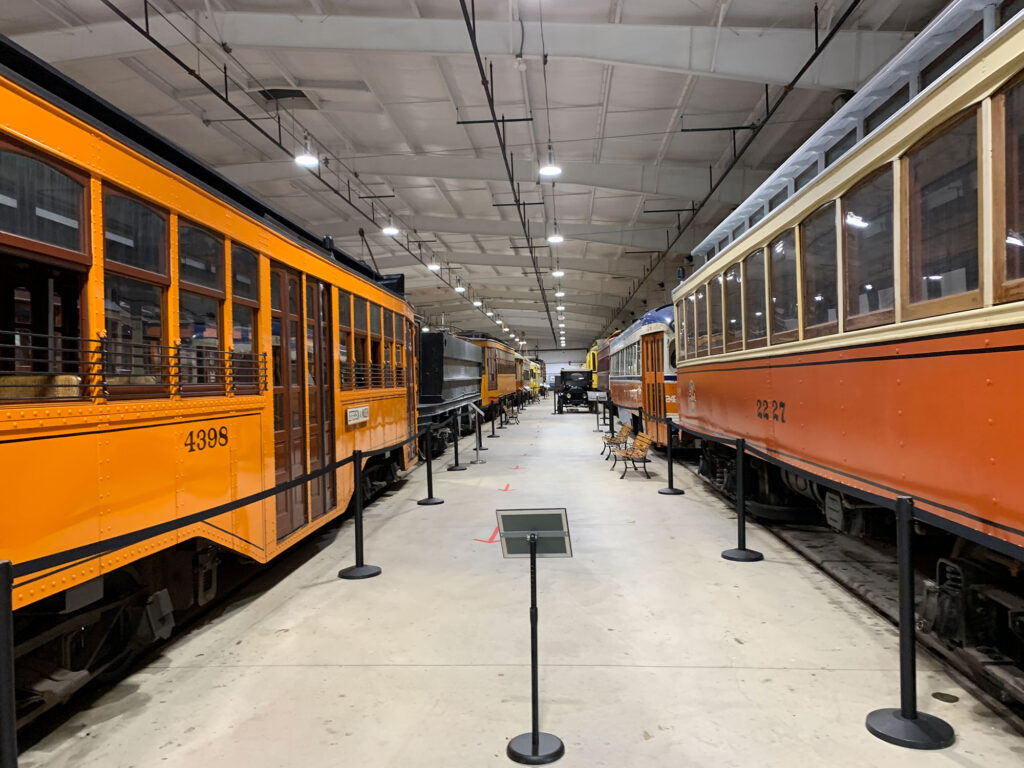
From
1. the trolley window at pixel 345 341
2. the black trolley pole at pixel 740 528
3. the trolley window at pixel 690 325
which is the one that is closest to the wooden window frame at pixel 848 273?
the black trolley pole at pixel 740 528

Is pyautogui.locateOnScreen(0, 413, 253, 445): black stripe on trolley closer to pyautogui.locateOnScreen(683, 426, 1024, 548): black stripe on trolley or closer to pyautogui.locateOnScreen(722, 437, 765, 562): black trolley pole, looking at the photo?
pyautogui.locateOnScreen(683, 426, 1024, 548): black stripe on trolley

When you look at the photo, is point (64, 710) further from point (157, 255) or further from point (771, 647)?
point (771, 647)

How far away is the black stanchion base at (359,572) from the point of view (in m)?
5.41

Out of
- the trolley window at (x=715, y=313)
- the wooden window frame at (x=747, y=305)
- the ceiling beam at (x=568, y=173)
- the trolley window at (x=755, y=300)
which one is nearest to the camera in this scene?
the wooden window frame at (x=747, y=305)

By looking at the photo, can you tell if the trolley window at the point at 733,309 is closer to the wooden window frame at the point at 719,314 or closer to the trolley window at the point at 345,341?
the wooden window frame at the point at 719,314

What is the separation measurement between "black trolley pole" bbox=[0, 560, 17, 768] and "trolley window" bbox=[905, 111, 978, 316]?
3.82 meters

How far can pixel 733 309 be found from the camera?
23.0 ft

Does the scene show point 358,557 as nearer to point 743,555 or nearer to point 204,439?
point 204,439

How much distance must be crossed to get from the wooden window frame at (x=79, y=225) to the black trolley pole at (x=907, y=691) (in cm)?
395

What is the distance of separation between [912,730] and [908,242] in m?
2.39

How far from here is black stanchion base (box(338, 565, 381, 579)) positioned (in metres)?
5.41

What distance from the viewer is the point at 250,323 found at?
471 cm

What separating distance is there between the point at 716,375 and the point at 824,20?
5.57m

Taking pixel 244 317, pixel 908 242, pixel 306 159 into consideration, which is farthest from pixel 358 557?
pixel 306 159
